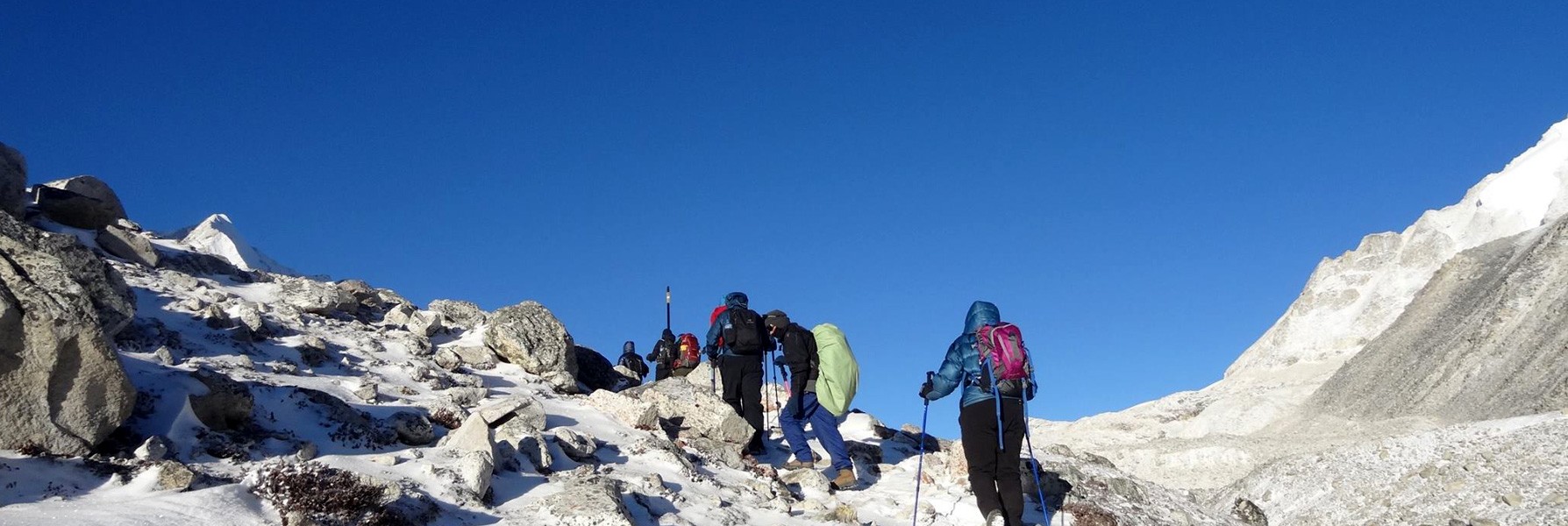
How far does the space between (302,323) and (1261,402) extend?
2464 inches

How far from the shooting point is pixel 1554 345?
42.2 m

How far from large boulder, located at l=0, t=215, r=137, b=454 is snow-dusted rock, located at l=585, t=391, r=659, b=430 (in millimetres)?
6544

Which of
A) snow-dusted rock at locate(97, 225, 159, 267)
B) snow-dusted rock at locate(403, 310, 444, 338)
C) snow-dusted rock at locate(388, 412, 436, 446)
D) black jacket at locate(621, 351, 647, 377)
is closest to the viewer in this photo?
snow-dusted rock at locate(388, 412, 436, 446)

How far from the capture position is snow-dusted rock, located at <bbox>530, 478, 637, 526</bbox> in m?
8.97

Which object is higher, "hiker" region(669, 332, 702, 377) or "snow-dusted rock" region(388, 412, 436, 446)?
"hiker" region(669, 332, 702, 377)

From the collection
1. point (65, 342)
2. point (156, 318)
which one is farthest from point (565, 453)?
point (156, 318)

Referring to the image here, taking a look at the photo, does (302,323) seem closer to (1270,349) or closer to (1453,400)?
(1453,400)

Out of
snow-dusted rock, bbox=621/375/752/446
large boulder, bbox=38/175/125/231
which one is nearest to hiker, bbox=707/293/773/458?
snow-dusted rock, bbox=621/375/752/446

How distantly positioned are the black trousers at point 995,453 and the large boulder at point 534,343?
28.0ft

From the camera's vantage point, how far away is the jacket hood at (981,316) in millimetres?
11328

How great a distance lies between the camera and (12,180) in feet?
59.3

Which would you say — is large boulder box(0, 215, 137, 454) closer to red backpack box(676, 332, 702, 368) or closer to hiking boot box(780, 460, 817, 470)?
hiking boot box(780, 460, 817, 470)

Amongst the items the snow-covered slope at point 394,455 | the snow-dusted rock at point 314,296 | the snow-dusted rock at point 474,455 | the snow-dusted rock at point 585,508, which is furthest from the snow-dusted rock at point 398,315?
the snow-dusted rock at point 585,508

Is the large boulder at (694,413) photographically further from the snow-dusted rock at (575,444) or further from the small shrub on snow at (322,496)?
the small shrub on snow at (322,496)
